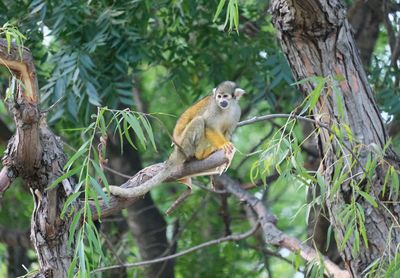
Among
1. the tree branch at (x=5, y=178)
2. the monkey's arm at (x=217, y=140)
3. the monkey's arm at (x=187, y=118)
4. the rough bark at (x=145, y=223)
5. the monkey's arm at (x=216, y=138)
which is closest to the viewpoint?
the tree branch at (x=5, y=178)

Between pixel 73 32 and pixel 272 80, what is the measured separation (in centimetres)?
137

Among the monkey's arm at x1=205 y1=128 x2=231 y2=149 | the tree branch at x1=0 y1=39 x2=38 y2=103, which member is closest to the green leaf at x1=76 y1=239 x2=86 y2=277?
the tree branch at x1=0 y1=39 x2=38 y2=103

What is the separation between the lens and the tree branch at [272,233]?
4802mm

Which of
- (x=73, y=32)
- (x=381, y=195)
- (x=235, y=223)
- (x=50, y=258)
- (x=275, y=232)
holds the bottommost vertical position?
(x=235, y=223)

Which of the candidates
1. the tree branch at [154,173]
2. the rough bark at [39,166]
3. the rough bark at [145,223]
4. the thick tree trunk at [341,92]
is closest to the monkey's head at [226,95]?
the tree branch at [154,173]

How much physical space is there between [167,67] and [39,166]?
3012mm

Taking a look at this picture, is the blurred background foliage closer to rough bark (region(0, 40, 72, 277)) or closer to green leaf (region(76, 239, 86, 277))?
rough bark (region(0, 40, 72, 277))

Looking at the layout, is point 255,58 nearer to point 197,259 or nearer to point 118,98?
point 118,98

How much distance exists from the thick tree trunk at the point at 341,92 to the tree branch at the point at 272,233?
32 cm

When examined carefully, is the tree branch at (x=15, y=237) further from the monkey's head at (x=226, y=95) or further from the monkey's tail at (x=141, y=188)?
the monkey's tail at (x=141, y=188)

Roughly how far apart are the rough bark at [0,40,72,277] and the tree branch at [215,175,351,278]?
1.36 metres

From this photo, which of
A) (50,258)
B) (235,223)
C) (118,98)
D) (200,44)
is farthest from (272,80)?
(50,258)

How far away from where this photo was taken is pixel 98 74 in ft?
18.2

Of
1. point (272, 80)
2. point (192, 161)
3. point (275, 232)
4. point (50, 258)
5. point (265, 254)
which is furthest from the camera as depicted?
point (265, 254)
